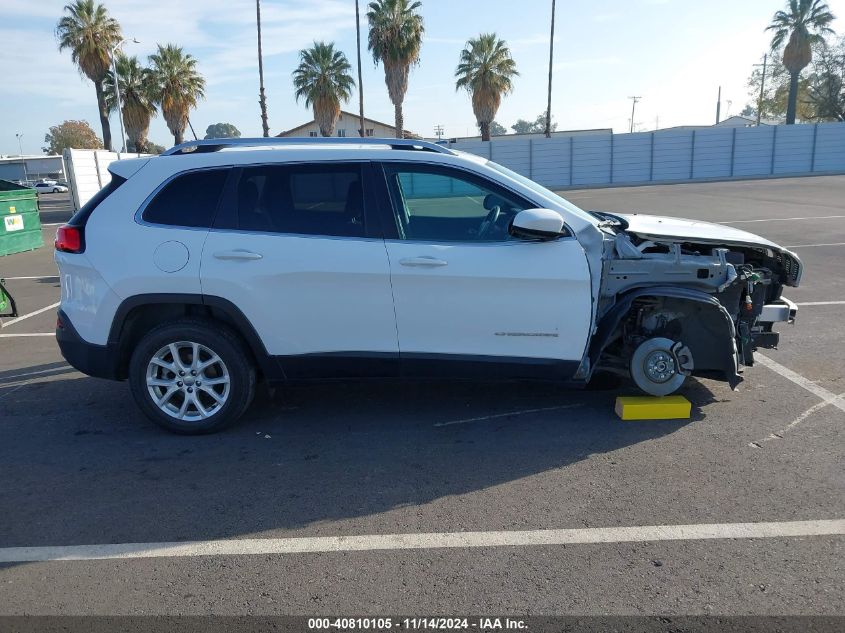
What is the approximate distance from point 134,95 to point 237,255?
36.9m

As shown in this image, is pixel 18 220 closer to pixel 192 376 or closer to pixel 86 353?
pixel 86 353

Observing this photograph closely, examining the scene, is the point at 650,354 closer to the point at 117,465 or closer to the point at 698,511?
the point at 698,511

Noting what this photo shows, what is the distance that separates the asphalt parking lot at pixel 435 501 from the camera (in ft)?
9.48

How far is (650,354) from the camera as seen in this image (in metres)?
4.68

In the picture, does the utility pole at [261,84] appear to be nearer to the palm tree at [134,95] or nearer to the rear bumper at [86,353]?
the palm tree at [134,95]

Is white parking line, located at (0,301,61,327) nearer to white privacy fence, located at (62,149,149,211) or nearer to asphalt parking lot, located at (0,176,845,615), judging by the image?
asphalt parking lot, located at (0,176,845,615)

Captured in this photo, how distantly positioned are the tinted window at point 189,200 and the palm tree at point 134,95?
1417 inches

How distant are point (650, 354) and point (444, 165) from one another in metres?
1.95

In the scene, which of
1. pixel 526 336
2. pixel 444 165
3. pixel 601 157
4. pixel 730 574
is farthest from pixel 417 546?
pixel 601 157

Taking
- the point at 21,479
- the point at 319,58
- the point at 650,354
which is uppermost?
the point at 319,58

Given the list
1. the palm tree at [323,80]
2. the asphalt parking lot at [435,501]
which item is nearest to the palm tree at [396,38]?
the palm tree at [323,80]

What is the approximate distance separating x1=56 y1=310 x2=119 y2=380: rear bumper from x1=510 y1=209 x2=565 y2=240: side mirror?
9.44ft

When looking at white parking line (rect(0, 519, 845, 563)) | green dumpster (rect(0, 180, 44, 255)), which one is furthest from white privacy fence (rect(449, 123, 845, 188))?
white parking line (rect(0, 519, 845, 563))

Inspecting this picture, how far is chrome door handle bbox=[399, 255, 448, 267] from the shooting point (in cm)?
430
